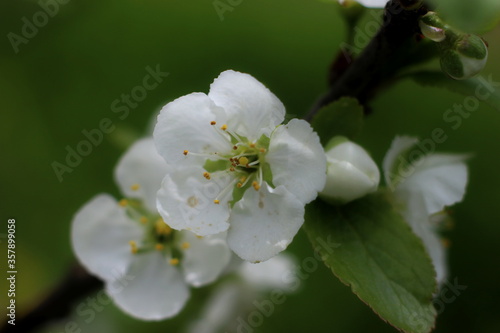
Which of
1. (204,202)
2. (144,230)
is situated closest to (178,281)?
(144,230)

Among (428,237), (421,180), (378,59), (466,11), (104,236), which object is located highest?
(466,11)

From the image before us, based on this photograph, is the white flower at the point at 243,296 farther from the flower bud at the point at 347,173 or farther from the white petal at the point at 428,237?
the flower bud at the point at 347,173

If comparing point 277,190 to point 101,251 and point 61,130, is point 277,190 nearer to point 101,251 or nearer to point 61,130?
point 101,251

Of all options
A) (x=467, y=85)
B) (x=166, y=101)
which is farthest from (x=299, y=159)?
(x=166, y=101)

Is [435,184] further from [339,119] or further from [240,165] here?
[240,165]

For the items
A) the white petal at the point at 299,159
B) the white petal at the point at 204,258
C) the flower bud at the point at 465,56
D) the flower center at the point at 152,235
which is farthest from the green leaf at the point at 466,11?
the flower center at the point at 152,235

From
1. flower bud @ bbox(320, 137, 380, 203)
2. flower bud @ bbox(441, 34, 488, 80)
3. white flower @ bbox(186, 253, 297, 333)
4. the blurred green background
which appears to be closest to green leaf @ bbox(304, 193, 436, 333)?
flower bud @ bbox(320, 137, 380, 203)
